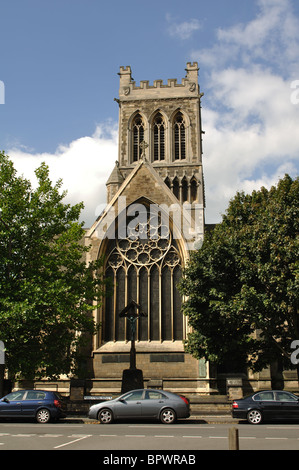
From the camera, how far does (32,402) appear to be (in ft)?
53.3

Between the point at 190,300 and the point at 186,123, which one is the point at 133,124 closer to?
the point at 186,123

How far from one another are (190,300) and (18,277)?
7856 millimetres

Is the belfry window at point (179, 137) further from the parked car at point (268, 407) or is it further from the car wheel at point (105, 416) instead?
the car wheel at point (105, 416)

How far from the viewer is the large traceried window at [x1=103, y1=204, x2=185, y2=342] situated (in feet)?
88.8

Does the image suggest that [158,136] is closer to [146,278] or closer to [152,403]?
[146,278]

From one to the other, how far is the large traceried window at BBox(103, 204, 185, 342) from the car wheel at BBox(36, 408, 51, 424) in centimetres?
1089

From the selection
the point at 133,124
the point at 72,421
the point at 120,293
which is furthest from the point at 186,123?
the point at 72,421

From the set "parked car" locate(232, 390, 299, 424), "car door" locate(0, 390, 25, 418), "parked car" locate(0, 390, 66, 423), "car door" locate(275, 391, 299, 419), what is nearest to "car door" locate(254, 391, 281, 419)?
"parked car" locate(232, 390, 299, 424)

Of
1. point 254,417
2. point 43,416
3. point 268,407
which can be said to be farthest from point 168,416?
point 43,416

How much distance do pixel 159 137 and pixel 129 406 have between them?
107ft

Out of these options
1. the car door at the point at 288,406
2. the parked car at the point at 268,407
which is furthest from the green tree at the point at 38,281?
the car door at the point at 288,406

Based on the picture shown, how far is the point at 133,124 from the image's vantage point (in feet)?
148

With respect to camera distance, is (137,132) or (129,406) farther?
(137,132)

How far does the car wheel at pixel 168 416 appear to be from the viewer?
1528 centimetres
